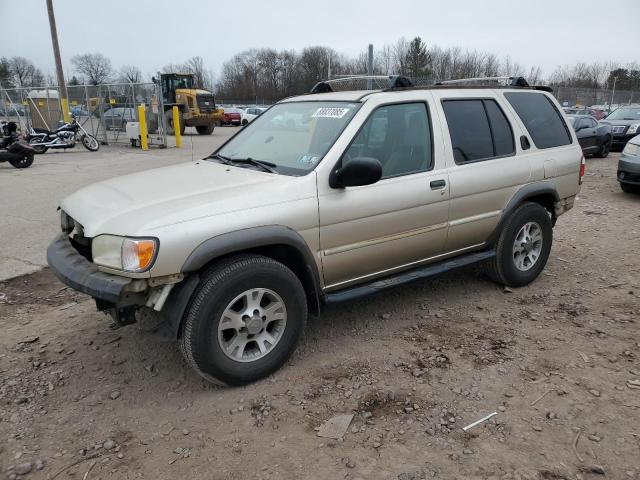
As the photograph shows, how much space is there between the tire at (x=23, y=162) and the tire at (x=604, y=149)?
1653cm

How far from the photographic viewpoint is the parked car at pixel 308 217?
2.94 meters

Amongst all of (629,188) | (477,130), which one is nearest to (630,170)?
(629,188)

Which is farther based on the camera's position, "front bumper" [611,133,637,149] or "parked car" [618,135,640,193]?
"front bumper" [611,133,637,149]

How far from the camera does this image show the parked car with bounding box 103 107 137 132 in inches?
755

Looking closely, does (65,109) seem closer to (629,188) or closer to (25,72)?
A: (629,188)

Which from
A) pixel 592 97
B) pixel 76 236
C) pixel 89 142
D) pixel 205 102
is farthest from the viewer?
pixel 592 97

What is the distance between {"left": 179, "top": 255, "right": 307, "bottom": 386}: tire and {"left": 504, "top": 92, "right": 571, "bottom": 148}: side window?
9.61 ft

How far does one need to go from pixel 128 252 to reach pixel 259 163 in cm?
130

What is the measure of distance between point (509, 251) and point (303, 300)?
7.67 feet

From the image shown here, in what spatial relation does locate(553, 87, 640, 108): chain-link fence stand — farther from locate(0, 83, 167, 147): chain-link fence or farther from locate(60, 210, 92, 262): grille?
locate(60, 210, 92, 262): grille

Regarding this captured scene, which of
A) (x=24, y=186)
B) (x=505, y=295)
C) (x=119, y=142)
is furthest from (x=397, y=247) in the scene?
(x=119, y=142)

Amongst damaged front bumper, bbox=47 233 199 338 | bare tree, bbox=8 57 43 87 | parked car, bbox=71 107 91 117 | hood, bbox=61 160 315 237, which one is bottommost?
damaged front bumper, bbox=47 233 199 338

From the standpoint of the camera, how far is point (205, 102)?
25984mm

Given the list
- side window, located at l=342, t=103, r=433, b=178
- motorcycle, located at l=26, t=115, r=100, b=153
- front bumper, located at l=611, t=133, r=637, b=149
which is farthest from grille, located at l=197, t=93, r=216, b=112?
side window, located at l=342, t=103, r=433, b=178
